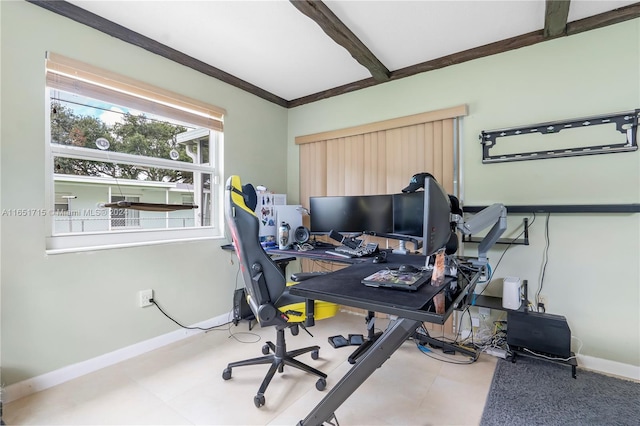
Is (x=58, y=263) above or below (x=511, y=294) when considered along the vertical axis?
above

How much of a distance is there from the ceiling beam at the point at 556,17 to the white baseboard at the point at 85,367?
3.62 m

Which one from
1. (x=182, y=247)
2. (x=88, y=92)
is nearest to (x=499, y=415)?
(x=182, y=247)

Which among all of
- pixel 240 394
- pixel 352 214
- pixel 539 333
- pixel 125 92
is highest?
pixel 125 92

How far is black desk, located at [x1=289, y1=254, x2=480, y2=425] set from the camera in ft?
3.11

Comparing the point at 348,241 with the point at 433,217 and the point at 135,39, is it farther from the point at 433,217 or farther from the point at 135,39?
the point at 135,39

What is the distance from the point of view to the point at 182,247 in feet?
8.27

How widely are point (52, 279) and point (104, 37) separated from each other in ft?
5.71

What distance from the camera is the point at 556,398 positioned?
167cm

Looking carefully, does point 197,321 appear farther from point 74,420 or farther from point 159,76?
point 159,76

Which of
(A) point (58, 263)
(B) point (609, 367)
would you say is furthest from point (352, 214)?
(A) point (58, 263)

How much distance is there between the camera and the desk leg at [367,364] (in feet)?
3.56

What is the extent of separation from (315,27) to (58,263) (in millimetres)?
2423

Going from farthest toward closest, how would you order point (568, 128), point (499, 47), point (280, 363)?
point (499, 47) < point (568, 128) < point (280, 363)

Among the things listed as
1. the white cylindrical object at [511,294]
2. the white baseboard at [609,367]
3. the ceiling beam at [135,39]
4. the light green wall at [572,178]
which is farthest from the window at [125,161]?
the white baseboard at [609,367]
